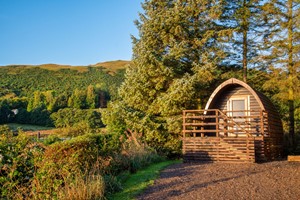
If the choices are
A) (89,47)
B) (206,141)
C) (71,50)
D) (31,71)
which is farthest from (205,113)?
(31,71)

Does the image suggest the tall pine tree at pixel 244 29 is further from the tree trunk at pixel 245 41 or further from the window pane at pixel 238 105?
the window pane at pixel 238 105

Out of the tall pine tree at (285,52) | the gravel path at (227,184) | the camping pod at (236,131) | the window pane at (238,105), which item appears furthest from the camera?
the tall pine tree at (285,52)

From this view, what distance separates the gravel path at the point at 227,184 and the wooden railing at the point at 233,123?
322cm

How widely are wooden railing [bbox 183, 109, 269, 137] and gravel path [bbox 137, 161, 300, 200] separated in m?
3.22

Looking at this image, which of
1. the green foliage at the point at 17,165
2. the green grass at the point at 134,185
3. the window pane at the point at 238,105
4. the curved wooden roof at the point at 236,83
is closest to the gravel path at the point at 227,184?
the green grass at the point at 134,185

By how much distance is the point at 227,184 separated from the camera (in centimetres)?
724

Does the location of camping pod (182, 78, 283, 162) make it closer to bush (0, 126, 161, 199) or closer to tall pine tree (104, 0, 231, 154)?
tall pine tree (104, 0, 231, 154)

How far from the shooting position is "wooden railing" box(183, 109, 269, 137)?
12484 mm

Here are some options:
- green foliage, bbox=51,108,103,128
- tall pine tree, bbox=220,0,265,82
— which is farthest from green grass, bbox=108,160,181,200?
green foliage, bbox=51,108,103,128

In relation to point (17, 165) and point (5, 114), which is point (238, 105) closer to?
point (17, 165)

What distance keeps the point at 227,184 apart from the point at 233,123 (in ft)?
20.5

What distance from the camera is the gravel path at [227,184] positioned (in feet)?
20.2

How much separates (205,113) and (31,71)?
5980 cm

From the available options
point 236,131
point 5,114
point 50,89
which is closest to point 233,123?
point 236,131
